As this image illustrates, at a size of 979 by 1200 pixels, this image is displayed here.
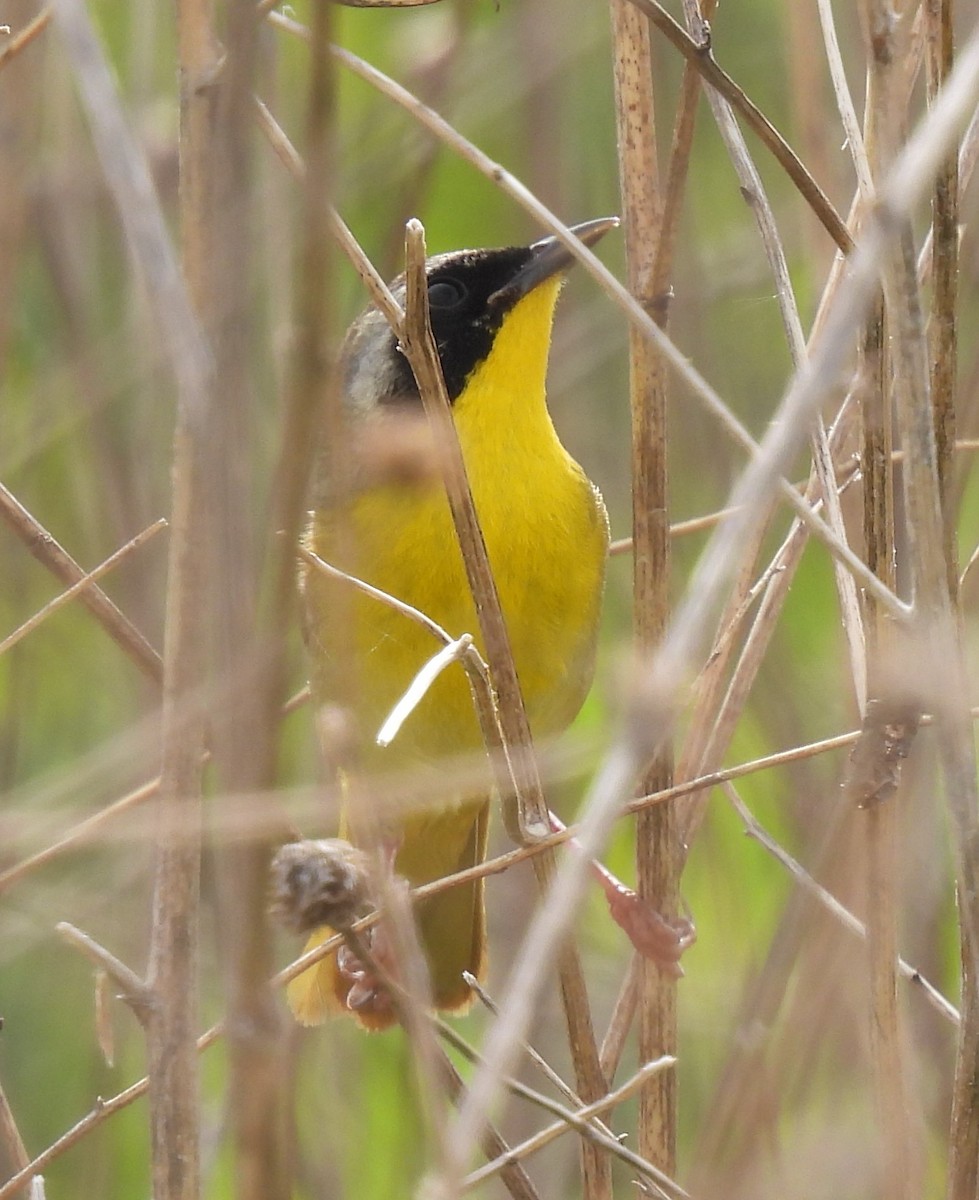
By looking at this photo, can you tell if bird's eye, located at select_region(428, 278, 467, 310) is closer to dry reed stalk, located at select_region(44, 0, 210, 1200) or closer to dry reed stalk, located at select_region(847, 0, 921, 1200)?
dry reed stalk, located at select_region(847, 0, 921, 1200)

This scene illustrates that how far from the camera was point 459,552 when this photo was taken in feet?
8.91

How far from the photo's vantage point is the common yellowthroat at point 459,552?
2709 mm

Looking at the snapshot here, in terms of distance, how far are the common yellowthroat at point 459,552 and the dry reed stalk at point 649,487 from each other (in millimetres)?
575

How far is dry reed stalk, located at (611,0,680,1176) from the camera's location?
197cm

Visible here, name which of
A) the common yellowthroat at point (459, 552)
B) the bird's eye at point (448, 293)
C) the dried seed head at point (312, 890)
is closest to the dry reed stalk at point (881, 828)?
the dried seed head at point (312, 890)

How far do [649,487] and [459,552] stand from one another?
0.71 meters

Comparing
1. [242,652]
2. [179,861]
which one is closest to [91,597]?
[179,861]

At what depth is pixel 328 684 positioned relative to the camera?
2787mm

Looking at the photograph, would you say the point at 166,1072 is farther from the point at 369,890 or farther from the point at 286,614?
the point at 286,614

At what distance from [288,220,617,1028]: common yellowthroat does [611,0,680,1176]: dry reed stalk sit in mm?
575

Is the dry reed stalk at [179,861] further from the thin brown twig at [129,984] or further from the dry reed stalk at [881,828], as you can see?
the dry reed stalk at [881,828]

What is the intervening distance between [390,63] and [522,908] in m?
1.97

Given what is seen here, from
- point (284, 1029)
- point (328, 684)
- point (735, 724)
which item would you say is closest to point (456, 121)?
point (328, 684)

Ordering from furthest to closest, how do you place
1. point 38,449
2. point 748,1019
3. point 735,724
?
point 38,449, point 735,724, point 748,1019
